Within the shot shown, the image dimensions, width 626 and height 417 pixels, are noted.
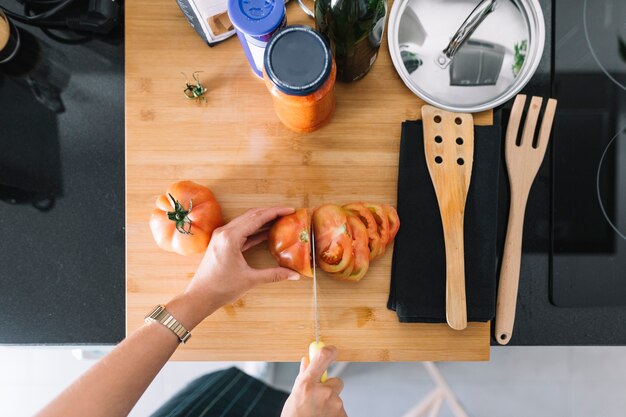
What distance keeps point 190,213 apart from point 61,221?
1.10 feet

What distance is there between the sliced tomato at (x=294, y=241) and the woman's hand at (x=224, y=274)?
0.02 meters

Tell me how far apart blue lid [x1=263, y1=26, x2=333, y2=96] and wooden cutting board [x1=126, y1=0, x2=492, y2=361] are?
0.21 m

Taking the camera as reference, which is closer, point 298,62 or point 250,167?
point 298,62

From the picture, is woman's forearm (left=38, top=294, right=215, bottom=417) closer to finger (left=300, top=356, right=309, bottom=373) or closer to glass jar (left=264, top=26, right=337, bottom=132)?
finger (left=300, top=356, right=309, bottom=373)

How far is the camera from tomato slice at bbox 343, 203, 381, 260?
744 mm

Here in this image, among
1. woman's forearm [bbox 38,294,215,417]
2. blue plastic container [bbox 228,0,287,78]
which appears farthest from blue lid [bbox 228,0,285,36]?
woman's forearm [bbox 38,294,215,417]

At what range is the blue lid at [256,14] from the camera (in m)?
0.62

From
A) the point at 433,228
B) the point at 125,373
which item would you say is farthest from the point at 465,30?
the point at 125,373

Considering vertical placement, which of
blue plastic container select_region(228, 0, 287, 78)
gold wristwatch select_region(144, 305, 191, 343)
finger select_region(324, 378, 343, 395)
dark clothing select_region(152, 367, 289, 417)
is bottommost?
dark clothing select_region(152, 367, 289, 417)


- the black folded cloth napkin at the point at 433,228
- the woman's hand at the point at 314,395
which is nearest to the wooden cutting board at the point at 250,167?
the black folded cloth napkin at the point at 433,228

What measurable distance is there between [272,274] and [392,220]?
22 cm

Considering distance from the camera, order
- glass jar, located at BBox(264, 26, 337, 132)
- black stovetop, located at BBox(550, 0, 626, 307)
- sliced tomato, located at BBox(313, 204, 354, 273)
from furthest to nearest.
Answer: black stovetop, located at BBox(550, 0, 626, 307) < sliced tomato, located at BBox(313, 204, 354, 273) < glass jar, located at BBox(264, 26, 337, 132)

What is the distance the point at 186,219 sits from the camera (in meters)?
0.73

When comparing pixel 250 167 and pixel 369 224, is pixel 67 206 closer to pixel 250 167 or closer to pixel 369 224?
pixel 250 167
